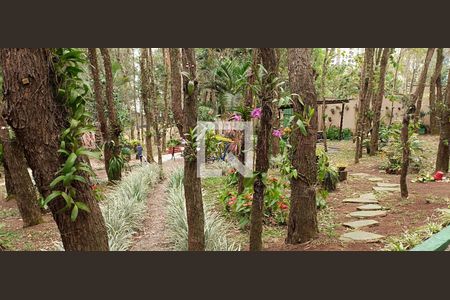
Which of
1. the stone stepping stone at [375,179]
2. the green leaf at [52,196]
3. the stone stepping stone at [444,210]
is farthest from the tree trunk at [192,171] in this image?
the stone stepping stone at [375,179]

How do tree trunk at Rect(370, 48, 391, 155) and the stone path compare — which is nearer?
the stone path

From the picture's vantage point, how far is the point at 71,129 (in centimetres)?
165

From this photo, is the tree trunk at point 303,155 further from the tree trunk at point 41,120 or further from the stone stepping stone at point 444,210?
the tree trunk at point 41,120

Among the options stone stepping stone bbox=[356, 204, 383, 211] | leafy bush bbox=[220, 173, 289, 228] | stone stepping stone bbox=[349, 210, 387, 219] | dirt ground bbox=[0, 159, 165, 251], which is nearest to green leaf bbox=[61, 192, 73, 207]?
dirt ground bbox=[0, 159, 165, 251]

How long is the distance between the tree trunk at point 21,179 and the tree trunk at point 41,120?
3.64 m

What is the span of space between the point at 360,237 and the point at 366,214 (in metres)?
0.95

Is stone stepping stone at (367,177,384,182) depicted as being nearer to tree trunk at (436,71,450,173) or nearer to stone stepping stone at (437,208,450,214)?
tree trunk at (436,71,450,173)

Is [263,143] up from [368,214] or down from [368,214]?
up

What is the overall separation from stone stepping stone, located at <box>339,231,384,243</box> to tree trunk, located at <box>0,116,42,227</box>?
4143 mm

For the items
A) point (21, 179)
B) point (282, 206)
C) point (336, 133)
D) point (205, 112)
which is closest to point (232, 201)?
point (282, 206)

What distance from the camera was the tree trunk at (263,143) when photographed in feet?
8.11

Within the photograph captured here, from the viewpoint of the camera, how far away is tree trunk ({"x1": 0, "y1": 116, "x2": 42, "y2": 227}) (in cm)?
480

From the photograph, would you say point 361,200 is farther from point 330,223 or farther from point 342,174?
point 342,174

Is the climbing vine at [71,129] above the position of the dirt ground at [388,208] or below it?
above
